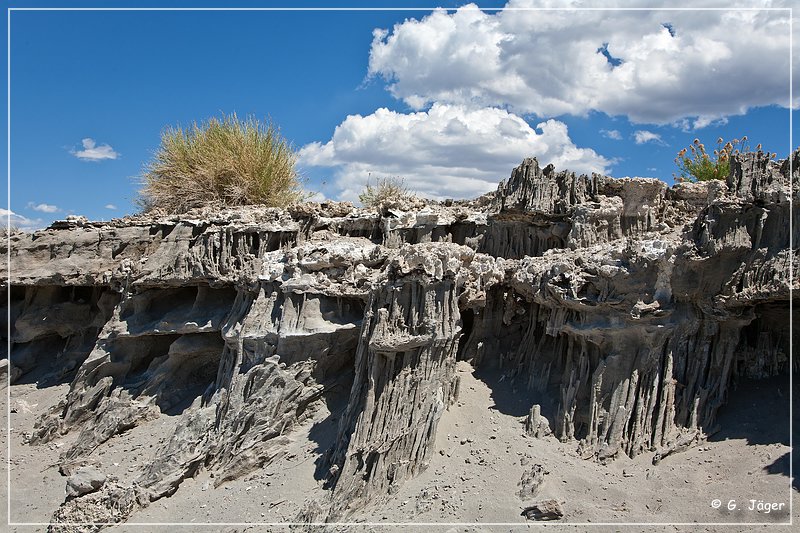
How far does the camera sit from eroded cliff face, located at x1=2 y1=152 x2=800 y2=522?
18.6 ft

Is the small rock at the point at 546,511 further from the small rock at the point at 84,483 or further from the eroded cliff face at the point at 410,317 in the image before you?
the small rock at the point at 84,483

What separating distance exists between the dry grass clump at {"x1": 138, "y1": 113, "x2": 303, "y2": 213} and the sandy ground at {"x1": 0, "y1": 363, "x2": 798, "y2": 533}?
493 centimetres

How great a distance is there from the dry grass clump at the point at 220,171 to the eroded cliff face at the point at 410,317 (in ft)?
4.20

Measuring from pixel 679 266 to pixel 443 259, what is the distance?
2091 millimetres

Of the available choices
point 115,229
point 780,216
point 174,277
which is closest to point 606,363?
point 780,216

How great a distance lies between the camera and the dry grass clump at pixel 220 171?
10.7 metres

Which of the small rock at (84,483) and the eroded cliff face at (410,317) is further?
the small rock at (84,483)

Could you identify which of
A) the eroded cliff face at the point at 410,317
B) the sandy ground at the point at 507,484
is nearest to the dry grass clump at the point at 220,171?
the eroded cliff face at the point at 410,317

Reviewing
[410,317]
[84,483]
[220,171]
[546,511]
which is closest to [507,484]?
[546,511]

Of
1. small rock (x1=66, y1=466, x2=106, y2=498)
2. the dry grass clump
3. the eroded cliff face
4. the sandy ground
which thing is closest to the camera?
the sandy ground

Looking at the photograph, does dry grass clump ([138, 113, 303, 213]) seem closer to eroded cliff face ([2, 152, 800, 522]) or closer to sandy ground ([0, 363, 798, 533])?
eroded cliff face ([2, 152, 800, 522])

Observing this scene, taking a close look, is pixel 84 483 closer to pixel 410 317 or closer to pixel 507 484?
pixel 410 317

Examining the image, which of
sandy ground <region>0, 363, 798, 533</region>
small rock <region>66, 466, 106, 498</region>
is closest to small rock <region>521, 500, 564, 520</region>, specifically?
sandy ground <region>0, 363, 798, 533</region>

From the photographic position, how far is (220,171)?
35.3 ft
